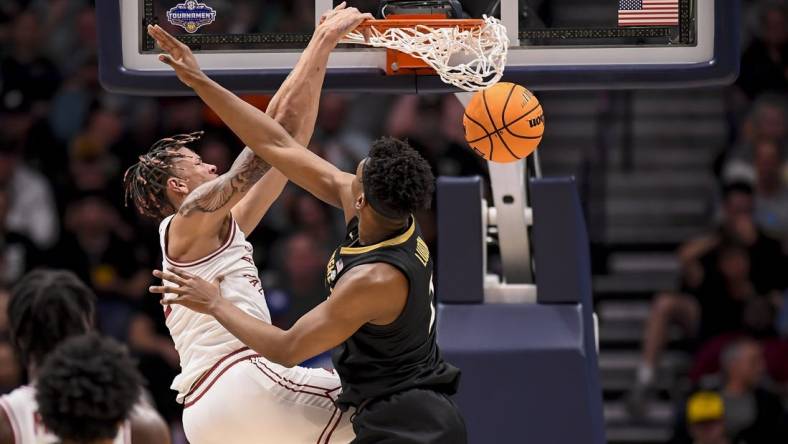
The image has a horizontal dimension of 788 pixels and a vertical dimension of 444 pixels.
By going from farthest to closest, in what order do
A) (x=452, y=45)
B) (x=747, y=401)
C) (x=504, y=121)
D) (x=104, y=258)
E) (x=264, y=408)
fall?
(x=104, y=258)
(x=747, y=401)
(x=452, y=45)
(x=504, y=121)
(x=264, y=408)

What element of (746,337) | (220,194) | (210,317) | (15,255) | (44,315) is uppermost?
(220,194)

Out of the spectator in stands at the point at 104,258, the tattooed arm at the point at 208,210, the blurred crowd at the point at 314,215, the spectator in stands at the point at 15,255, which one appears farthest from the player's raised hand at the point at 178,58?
the spectator in stands at the point at 15,255

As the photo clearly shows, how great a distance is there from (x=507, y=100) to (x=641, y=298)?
16.1 ft

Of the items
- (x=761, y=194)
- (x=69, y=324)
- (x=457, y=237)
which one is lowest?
(x=761, y=194)

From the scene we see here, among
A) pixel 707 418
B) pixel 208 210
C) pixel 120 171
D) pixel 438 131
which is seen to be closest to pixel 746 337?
pixel 707 418

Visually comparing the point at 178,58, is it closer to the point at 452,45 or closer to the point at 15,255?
the point at 452,45

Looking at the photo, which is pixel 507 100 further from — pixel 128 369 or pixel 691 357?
pixel 691 357

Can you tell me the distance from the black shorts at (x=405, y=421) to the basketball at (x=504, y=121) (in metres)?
1.01

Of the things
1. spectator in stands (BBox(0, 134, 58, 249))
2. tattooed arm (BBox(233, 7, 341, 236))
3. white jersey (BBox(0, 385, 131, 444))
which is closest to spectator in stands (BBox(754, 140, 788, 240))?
spectator in stands (BBox(0, 134, 58, 249))

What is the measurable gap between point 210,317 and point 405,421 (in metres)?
0.81

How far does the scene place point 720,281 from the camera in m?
8.95

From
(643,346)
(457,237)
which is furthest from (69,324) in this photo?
(643,346)

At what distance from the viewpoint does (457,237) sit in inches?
246

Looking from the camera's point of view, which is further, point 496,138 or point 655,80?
point 655,80
